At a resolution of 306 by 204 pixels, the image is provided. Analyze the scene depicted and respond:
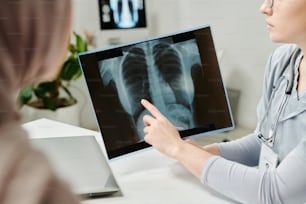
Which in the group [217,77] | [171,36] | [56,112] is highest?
[171,36]

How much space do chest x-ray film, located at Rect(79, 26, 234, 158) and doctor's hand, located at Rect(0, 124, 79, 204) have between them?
2.51 ft

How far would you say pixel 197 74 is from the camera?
1201 mm

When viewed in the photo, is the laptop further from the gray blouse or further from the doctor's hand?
the doctor's hand

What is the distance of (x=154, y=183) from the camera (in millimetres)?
1127

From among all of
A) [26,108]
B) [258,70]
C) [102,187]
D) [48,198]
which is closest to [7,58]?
[48,198]

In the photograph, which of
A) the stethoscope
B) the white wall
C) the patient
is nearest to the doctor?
the stethoscope

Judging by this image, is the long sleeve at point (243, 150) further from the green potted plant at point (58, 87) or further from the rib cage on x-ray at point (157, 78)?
the green potted plant at point (58, 87)

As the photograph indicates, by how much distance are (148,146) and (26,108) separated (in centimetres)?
170

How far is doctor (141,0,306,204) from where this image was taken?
1021 mm

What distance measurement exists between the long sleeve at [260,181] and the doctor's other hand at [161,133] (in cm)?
9

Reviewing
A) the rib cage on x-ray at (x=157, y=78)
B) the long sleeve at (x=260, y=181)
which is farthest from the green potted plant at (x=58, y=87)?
the long sleeve at (x=260, y=181)

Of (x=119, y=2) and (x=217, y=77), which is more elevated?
(x=119, y=2)

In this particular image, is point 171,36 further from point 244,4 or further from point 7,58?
point 244,4

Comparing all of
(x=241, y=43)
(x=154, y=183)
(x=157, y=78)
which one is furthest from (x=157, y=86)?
(x=241, y=43)
